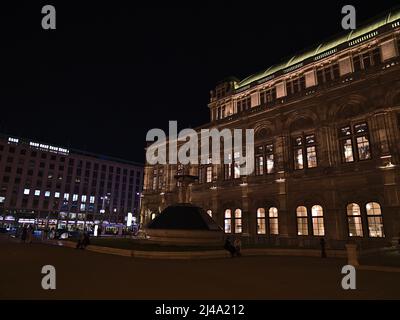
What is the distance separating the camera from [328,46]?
34.8m

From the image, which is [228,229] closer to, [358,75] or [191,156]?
[191,156]

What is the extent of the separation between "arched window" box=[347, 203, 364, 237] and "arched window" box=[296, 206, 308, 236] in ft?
14.5

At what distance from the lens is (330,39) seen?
116 ft

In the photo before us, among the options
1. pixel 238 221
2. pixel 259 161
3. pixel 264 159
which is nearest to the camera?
pixel 264 159

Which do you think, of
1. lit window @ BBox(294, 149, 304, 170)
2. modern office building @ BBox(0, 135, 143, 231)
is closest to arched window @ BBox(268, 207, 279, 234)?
lit window @ BBox(294, 149, 304, 170)

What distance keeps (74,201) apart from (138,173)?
3006 cm

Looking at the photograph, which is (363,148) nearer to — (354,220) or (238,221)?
(354,220)

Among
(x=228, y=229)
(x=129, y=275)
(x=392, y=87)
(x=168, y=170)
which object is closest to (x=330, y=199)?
(x=392, y=87)

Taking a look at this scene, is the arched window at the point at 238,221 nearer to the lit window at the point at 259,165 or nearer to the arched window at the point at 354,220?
the lit window at the point at 259,165

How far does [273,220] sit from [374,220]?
1080cm

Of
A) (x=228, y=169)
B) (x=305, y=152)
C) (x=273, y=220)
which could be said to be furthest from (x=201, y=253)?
(x=228, y=169)

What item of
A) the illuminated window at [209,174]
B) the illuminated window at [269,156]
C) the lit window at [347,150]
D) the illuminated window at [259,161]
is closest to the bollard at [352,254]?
the lit window at [347,150]

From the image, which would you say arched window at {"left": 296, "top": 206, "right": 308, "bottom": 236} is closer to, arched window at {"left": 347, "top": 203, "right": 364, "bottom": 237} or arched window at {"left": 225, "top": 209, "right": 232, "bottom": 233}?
arched window at {"left": 347, "top": 203, "right": 364, "bottom": 237}

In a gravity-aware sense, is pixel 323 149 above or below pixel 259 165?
above
